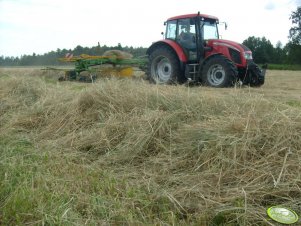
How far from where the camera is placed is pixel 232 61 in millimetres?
10188

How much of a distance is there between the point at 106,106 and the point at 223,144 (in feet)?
7.70

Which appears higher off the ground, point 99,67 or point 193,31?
point 193,31

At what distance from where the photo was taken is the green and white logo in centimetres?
270

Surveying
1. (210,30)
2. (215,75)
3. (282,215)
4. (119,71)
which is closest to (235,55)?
(215,75)

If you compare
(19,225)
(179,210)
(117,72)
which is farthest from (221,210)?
(117,72)

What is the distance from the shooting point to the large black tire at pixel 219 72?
389 inches

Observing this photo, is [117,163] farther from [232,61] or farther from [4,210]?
[232,61]

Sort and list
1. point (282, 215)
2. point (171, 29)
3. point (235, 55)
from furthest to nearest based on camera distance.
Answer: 1. point (171, 29)
2. point (235, 55)
3. point (282, 215)

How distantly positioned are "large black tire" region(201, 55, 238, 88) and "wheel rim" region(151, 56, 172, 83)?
1432 mm

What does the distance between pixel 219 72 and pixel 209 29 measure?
1551mm

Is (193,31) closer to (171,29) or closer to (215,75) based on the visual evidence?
(171,29)

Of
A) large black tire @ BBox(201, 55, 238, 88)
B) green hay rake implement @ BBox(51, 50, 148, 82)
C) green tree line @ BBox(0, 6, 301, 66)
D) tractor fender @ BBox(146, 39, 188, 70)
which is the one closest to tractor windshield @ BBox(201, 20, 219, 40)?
tractor fender @ BBox(146, 39, 188, 70)

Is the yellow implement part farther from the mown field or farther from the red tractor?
the mown field

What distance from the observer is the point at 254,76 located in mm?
10539
